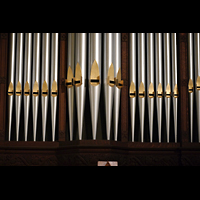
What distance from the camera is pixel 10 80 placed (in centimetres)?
621

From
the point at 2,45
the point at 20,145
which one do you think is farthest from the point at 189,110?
the point at 2,45

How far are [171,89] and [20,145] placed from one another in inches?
93.1

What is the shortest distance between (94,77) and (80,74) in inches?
8.4

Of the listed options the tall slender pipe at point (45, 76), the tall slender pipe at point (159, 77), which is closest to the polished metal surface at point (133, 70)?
the tall slender pipe at point (159, 77)

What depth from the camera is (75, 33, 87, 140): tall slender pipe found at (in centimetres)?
584

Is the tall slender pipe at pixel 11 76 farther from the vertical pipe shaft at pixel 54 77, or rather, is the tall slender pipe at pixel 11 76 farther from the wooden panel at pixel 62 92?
the wooden panel at pixel 62 92

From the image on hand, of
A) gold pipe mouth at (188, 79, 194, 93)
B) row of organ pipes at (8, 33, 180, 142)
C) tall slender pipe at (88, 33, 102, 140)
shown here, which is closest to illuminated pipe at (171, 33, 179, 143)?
row of organ pipes at (8, 33, 180, 142)

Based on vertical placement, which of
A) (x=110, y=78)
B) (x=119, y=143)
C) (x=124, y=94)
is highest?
(x=110, y=78)

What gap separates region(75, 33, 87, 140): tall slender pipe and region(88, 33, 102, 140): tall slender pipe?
0.09 meters

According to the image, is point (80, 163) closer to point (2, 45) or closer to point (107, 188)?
point (2, 45)

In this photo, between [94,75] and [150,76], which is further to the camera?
[150,76]

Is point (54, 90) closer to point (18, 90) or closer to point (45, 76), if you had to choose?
point (45, 76)

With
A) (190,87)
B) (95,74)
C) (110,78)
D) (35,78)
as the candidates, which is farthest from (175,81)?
(35,78)

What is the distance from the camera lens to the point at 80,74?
19.5 ft
